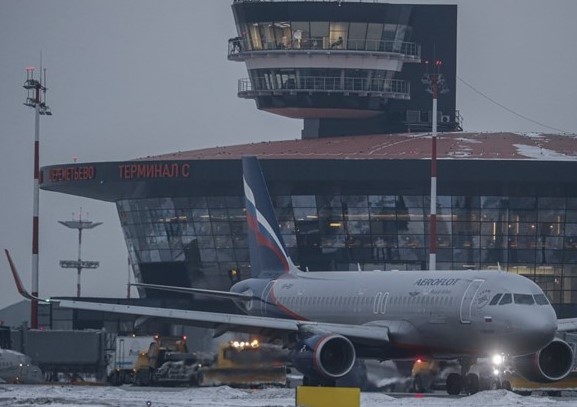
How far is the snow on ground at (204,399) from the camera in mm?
47438

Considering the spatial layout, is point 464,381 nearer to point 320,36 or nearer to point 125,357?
point 125,357

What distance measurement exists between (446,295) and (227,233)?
57719 millimetres

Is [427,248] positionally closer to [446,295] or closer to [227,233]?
[227,233]

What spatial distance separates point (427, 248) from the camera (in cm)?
11075

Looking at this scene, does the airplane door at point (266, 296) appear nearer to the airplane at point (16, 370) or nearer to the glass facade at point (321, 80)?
the airplane at point (16, 370)

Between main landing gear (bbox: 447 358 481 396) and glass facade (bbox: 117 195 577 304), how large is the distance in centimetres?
5308

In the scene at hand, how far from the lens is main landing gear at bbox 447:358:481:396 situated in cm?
5600

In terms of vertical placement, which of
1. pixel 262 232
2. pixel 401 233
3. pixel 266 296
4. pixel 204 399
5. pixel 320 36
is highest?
pixel 320 36

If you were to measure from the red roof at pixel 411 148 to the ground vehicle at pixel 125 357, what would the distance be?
37.4 metres

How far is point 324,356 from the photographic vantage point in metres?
55.6

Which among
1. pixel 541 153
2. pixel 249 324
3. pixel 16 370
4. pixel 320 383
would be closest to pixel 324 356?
pixel 320 383

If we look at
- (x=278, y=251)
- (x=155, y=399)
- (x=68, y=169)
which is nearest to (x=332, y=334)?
(x=155, y=399)

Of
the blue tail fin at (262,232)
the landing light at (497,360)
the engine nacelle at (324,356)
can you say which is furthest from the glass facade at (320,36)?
the engine nacelle at (324,356)

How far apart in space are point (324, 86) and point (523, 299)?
7048 centimetres
